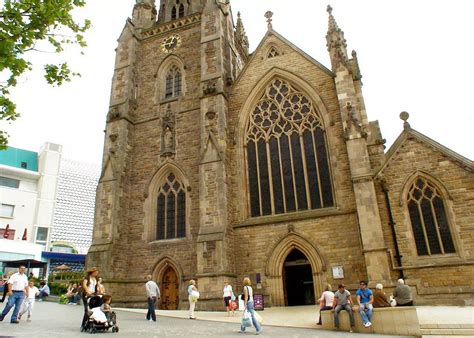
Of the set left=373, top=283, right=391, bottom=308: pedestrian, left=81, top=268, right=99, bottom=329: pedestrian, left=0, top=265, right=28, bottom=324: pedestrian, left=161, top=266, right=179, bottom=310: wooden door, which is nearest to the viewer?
left=81, top=268, right=99, bottom=329: pedestrian

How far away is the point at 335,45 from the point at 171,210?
39.3ft

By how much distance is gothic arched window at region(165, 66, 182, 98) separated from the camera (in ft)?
73.5

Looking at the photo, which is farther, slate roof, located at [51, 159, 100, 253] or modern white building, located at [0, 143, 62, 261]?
slate roof, located at [51, 159, 100, 253]

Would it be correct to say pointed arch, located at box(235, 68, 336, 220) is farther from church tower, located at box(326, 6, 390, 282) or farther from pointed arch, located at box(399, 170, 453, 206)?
pointed arch, located at box(399, 170, 453, 206)

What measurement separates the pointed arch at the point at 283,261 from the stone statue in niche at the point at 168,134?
7.81m

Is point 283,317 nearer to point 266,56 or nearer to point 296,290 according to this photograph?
point 296,290

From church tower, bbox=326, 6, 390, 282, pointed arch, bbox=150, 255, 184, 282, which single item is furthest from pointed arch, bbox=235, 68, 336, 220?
pointed arch, bbox=150, 255, 184, 282

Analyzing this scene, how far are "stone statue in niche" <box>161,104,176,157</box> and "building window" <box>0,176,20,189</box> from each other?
108 feet

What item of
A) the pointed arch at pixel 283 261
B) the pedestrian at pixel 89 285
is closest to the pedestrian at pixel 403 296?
the pointed arch at pixel 283 261

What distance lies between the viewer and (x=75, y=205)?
56.7 m

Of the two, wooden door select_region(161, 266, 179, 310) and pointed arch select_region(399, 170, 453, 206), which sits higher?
pointed arch select_region(399, 170, 453, 206)

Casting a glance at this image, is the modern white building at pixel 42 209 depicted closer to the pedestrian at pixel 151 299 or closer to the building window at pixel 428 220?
the pedestrian at pixel 151 299

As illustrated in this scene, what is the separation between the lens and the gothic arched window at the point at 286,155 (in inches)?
682

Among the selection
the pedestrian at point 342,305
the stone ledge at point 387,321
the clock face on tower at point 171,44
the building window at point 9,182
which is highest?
the clock face on tower at point 171,44
